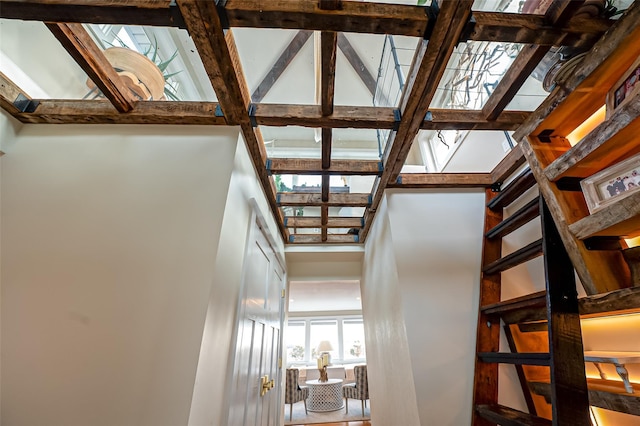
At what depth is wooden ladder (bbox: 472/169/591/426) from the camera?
103 centimetres

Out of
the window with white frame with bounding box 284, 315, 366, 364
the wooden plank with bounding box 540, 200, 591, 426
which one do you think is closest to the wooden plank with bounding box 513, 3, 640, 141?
the wooden plank with bounding box 540, 200, 591, 426

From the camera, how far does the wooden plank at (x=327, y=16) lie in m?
0.94

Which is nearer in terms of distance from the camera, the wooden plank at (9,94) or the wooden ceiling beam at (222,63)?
the wooden ceiling beam at (222,63)

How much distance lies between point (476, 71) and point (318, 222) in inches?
76.4

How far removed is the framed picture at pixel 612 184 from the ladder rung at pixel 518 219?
323 millimetres

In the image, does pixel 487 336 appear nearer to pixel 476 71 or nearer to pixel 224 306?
pixel 224 306

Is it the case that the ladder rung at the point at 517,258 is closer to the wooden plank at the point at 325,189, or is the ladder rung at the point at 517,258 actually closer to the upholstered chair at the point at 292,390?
the wooden plank at the point at 325,189

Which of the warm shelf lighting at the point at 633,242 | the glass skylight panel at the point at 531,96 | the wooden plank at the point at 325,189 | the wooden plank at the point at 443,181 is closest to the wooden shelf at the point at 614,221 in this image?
A: the warm shelf lighting at the point at 633,242

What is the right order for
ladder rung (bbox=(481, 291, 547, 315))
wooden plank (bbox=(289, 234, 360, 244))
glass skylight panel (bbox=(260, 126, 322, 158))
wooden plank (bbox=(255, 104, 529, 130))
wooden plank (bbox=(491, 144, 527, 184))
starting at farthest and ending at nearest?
glass skylight panel (bbox=(260, 126, 322, 158)), wooden plank (bbox=(289, 234, 360, 244)), wooden plank (bbox=(491, 144, 527, 184)), wooden plank (bbox=(255, 104, 529, 130)), ladder rung (bbox=(481, 291, 547, 315))

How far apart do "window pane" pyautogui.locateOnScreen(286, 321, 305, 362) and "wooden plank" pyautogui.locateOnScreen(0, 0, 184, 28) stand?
9.07m

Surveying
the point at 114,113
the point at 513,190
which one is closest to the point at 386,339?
the point at 513,190

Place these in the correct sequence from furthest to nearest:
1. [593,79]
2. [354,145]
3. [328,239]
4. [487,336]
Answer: [354,145]
[328,239]
[487,336]
[593,79]

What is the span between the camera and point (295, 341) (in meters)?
8.96

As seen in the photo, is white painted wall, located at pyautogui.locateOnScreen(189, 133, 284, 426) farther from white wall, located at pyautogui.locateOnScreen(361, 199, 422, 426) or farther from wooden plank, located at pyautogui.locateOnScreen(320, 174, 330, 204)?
white wall, located at pyautogui.locateOnScreen(361, 199, 422, 426)
